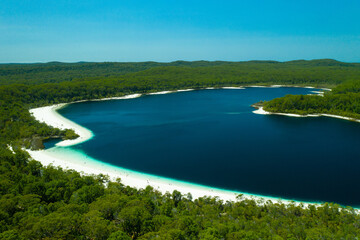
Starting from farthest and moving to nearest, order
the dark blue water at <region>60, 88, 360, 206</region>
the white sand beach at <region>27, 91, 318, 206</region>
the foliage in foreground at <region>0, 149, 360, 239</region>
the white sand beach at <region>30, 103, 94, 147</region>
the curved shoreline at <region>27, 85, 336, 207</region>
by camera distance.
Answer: the white sand beach at <region>30, 103, 94, 147</region>
the dark blue water at <region>60, 88, 360, 206</region>
the white sand beach at <region>27, 91, 318, 206</region>
the curved shoreline at <region>27, 85, 336, 207</region>
the foliage in foreground at <region>0, 149, 360, 239</region>

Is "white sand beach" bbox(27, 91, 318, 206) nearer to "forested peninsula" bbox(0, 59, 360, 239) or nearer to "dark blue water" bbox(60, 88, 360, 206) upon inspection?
"dark blue water" bbox(60, 88, 360, 206)

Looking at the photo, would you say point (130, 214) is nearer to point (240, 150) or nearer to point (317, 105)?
point (240, 150)

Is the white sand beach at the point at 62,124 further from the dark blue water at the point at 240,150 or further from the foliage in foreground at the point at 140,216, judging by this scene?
the foliage in foreground at the point at 140,216

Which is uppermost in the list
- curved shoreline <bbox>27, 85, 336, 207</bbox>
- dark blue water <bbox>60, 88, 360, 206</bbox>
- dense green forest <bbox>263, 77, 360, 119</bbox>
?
dense green forest <bbox>263, 77, 360, 119</bbox>

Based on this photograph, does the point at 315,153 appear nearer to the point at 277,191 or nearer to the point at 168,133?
the point at 277,191

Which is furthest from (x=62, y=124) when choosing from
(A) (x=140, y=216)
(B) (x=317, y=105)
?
(B) (x=317, y=105)

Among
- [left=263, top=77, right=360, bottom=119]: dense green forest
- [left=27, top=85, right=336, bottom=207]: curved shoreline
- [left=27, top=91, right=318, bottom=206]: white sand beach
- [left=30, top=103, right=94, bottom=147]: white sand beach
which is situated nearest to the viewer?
[left=27, top=85, right=336, bottom=207]: curved shoreline

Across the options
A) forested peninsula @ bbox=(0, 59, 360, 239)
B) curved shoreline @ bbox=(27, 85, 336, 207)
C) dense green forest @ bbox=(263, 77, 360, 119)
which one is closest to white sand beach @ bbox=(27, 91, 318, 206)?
curved shoreline @ bbox=(27, 85, 336, 207)
